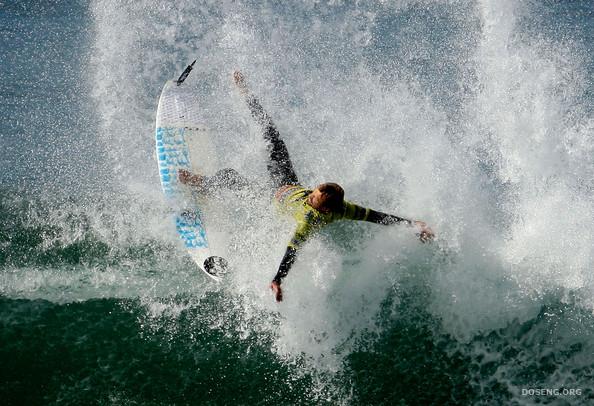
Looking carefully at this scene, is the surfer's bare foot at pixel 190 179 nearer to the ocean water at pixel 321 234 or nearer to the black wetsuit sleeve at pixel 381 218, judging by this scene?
the ocean water at pixel 321 234

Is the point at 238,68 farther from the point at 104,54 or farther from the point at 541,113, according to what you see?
the point at 541,113

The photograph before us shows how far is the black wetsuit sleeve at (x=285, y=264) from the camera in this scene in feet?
15.8

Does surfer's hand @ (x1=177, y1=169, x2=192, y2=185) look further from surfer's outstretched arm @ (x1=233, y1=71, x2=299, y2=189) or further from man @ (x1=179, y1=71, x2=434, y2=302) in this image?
surfer's outstretched arm @ (x1=233, y1=71, x2=299, y2=189)

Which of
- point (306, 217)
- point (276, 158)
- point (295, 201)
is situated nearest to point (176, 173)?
point (276, 158)

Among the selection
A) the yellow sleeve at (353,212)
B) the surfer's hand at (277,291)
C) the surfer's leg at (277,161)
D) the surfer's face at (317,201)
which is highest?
the surfer's leg at (277,161)

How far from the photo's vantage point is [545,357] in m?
5.37

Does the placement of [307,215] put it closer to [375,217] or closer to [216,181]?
[375,217]

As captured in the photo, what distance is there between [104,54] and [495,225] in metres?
7.48

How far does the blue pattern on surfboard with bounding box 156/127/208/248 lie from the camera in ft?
20.1

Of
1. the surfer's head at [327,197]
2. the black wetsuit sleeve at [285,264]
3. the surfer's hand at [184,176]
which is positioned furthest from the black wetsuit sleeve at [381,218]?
the surfer's hand at [184,176]

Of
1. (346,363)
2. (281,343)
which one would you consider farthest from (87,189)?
(346,363)

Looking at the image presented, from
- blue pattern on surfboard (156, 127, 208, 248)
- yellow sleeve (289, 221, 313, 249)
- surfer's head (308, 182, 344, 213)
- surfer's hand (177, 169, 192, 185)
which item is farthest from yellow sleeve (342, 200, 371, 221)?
surfer's hand (177, 169, 192, 185)

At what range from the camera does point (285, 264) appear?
488cm

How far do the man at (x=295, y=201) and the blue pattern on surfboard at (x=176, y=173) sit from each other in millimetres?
336
